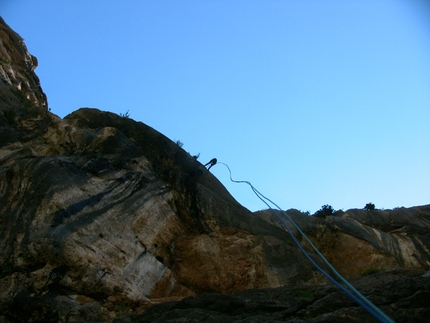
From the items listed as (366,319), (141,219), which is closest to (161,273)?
(141,219)

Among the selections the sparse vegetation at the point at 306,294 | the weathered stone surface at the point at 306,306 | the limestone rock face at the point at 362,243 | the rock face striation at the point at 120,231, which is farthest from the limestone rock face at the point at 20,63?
the sparse vegetation at the point at 306,294

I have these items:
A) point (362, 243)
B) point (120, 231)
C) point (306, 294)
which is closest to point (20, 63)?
point (120, 231)

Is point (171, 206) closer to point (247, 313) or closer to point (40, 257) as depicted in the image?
point (40, 257)

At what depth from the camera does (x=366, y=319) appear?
8.36 metres

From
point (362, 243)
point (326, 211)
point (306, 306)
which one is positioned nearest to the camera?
point (306, 306)

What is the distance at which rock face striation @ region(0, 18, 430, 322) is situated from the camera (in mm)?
11930

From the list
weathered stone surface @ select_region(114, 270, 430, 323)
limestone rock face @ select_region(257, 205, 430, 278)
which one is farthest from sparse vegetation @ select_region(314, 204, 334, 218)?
weathered stone surface @ select_region(114, 270, 430, 323)

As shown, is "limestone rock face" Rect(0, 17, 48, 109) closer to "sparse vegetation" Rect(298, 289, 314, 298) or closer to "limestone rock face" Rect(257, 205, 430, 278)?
"limestone rock face" Rect(257, 205, 430, 278)

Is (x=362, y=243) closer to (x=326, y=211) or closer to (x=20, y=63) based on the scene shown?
(x=326, y=211)

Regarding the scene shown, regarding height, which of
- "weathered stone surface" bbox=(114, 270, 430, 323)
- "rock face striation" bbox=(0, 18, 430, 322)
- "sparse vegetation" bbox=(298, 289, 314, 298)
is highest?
"rock face striation" bbox=(0, 18, 430, 322)

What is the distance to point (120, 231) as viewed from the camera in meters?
14.0

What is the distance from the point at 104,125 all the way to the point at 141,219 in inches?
233

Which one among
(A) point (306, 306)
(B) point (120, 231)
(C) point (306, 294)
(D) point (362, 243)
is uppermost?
(D) point (362, 243)

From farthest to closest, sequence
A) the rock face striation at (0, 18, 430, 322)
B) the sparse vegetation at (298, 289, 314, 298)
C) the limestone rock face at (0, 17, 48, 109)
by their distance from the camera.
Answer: the limestone rock face at (0, 17, 48, 109) < the rock face striation at (0, 18, 430, 322) < the sparse vegetation at (298, 289, 314, 298)
